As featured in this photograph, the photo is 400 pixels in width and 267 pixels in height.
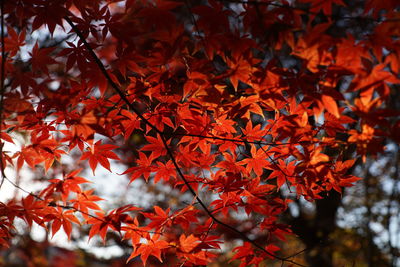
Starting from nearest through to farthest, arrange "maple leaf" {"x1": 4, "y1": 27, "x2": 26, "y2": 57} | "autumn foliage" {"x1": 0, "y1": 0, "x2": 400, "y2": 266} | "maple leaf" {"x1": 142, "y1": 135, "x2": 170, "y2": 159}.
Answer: "autumn foliage" {"x1": 0, "y1": 0, "x2": 400, "y2": 266} < "maple leaf" {"x1": 4, "y1": 27, "x2": 26, "y2": 57} < "maple leaf" {"x1": 142, "y1": 135, "x2": 170, "y2": 159}

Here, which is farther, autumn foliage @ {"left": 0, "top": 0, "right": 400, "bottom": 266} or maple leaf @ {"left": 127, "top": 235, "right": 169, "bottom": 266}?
maple leaf @ {"left": 127, "top": 235, "right": 169, "bottom": 266}

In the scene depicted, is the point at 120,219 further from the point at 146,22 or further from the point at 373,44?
the point at 373,44

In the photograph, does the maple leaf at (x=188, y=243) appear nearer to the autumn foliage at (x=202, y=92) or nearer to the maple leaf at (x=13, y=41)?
the autumn foliage at (x=202, y=92)

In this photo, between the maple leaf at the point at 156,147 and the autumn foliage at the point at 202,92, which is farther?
the maple leaf at the point at 156,147

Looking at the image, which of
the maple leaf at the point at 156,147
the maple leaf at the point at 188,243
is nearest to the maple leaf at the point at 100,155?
the maple leaf at the point at 156,147

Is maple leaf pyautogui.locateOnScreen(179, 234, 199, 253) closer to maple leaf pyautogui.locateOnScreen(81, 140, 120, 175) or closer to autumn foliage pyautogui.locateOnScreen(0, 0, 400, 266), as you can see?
autumn foliage pyautogui.locateOnScreen(0, 0, 400, 266)

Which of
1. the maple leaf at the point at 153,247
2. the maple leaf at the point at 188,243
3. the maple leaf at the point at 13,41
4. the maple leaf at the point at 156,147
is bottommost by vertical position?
the maple leaf at the point at 188,243

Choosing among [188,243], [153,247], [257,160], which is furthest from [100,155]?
[257,160]

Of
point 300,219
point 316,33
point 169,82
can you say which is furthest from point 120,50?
point 300,219

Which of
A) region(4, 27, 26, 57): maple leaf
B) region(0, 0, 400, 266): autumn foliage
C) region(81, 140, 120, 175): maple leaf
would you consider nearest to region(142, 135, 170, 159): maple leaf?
region(0, 0, 400, 266): autumn foliage

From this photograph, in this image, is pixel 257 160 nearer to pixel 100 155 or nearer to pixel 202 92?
pixel 202 92

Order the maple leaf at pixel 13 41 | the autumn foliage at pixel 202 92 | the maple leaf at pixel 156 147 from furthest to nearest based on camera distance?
the maple leaf at pixel 156 147, the maple leaf at pixel 13 41, the autumn foliage at pixel 202 92

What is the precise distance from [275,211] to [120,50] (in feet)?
3.93

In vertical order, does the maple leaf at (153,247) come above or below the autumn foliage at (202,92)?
below
